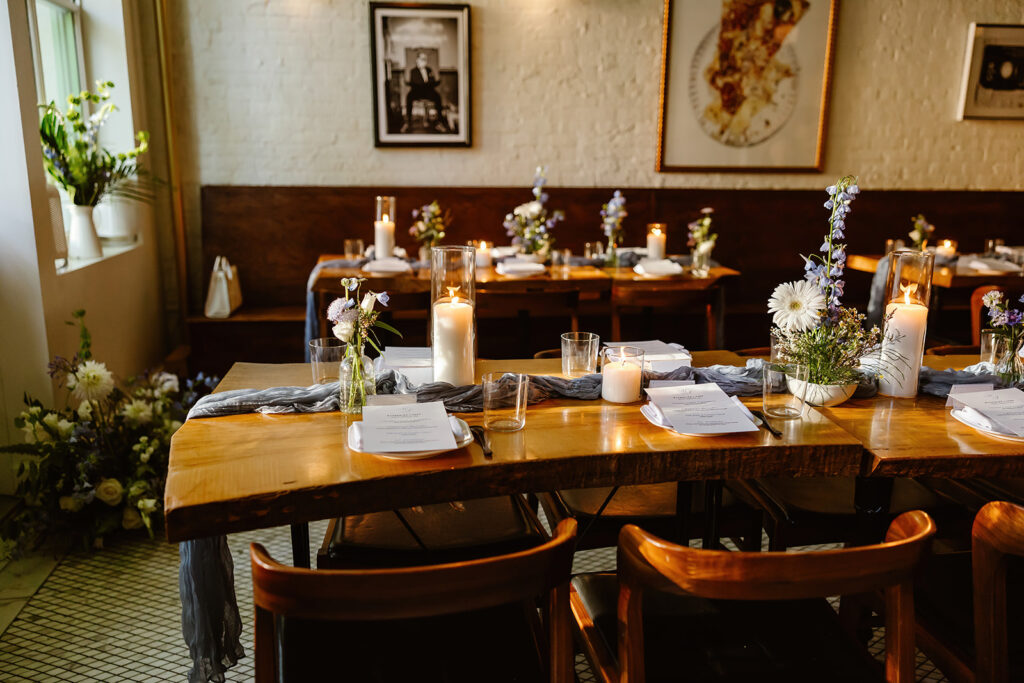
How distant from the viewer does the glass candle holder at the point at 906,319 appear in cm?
181

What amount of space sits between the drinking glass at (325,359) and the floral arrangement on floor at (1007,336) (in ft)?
5.06

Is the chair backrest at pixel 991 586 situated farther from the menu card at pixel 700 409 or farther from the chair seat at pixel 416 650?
the chair seat at pixel 416 650

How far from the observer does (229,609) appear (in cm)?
166

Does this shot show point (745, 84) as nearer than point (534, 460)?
No

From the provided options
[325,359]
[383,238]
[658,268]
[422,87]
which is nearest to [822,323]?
[325,359]

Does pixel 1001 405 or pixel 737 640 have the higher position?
pixel 1001 405

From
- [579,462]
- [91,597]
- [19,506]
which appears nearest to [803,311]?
[579,462]

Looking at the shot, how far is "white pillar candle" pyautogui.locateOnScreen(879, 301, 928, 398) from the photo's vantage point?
1.82 metres

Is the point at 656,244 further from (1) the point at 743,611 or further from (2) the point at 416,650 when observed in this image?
(2) the point at 416,650

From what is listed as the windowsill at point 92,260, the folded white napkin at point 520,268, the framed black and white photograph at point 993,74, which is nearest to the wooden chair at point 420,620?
the folded white napkin at point 520,268

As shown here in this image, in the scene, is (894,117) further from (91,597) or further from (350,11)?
(91,597)

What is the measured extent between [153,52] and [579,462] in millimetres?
4041

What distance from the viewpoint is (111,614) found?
232 cm

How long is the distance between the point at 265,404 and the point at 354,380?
21cm
